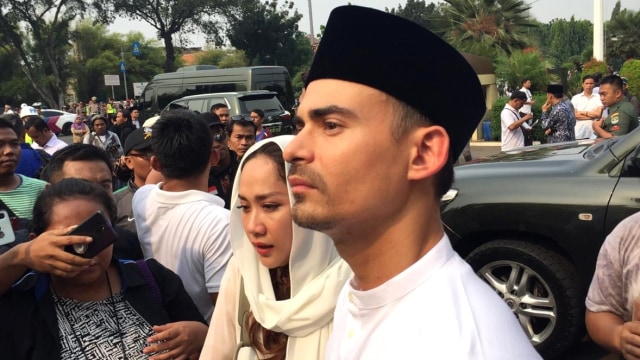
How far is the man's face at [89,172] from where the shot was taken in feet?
9.80

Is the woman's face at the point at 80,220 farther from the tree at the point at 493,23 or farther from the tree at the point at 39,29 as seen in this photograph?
the tree at the point at 39,29

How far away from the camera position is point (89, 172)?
301cm

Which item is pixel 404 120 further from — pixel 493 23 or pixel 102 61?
pixel 102 61

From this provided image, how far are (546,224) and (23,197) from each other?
11.1 feet

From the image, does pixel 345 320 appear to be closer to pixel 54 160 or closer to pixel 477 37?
pixel 54 160

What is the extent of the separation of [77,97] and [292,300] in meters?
58.5

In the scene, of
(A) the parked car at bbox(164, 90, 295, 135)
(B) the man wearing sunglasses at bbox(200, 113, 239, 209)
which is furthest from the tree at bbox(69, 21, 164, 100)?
(B) the man wearing sunglasses at bbox(200, 113, 239, 209)

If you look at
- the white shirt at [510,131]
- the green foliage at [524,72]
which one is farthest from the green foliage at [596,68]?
the white shirt at [510,131]

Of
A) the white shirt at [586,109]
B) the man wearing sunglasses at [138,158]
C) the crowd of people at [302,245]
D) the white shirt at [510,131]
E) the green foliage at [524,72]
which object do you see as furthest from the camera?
the green foliage at [524,72]

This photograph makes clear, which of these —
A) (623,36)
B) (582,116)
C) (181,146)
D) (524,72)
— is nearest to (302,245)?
(181,146)

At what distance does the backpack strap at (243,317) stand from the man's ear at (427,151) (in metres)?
0.94

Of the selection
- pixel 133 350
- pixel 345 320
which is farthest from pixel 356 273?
pixel 133 350

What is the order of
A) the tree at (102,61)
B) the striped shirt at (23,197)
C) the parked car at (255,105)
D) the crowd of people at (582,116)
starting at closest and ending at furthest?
the striped shirt at (23,197) < the crowd of people at (582,116) < the parked car at (255,105) < the tree at (102,61)

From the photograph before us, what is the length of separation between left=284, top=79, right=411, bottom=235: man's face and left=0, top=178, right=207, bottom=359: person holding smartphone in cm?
91
